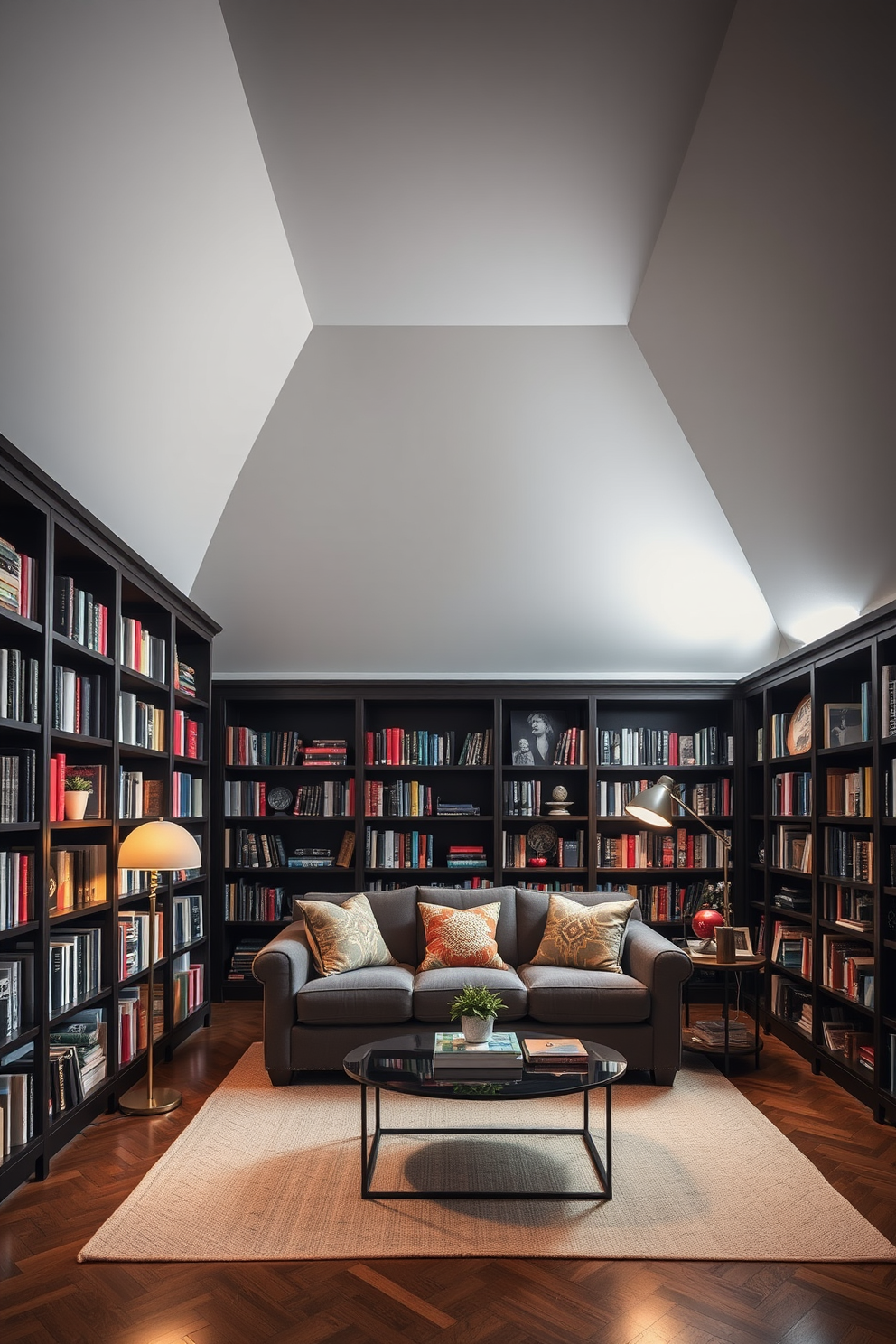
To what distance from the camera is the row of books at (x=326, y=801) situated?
655 cm

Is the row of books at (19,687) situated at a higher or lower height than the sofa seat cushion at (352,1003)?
higher

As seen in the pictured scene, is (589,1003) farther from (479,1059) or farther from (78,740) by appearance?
(78,740)

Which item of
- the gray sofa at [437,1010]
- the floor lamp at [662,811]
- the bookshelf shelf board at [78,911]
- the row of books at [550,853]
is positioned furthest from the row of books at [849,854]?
the bookshelf shelf board at [78,911]

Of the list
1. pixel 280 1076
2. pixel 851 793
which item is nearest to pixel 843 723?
pixel 851 793

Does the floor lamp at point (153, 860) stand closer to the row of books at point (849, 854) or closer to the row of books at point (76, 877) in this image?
the row of books at point (76, 877)

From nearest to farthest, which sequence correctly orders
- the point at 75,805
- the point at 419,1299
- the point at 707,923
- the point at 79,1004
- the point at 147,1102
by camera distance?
1. the point at 419,1299
2. the point at 79,1004
3. the point at 75,805
4. the point at 147,1102
5. the point at 707,923

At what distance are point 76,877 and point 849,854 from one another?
349 centimetres

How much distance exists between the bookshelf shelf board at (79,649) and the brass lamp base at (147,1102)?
1895mm

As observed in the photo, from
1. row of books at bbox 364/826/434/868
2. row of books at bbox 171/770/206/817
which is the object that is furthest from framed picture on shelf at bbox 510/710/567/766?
row of books at bbox 171/770/206/817

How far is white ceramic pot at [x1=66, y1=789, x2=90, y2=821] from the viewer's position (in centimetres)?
395

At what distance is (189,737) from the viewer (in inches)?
222

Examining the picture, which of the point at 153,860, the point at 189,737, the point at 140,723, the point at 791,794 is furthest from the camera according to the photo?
the point at 189,737

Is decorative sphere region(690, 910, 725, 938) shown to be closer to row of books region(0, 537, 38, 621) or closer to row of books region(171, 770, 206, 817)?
row of books region(171, 770, 206, 817)

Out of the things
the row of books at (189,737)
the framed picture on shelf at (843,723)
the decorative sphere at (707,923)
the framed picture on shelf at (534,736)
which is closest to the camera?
the framed picture on shelf at (843,723)
